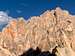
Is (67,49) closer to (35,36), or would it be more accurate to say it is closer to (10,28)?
A: (35,36)

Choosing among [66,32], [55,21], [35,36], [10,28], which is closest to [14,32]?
[10,28]

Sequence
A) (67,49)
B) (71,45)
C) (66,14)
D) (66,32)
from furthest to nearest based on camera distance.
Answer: (66,14), (66,32), (71,45), (67,49)

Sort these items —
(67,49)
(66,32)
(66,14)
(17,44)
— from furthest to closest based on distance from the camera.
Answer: (17,44) < (66,14) < (66,32) < (67,49)

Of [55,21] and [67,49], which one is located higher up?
[55,21]

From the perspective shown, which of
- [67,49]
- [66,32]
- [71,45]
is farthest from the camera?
[66,32]

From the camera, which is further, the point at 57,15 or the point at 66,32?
the point at 57,15

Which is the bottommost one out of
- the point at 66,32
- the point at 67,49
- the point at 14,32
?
the point at 67,49

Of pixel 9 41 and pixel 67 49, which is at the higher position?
pixel 9 41

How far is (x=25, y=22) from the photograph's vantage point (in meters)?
95.1

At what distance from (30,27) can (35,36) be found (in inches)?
168

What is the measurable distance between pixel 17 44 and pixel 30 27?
7406 mm

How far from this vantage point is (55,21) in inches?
3413

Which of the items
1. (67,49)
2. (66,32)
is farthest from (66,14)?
(67,49)

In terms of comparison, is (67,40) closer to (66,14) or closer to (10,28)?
(66,14)
